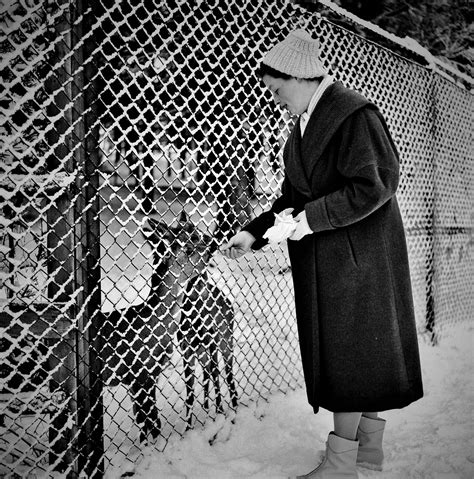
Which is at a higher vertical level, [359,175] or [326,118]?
[326,118]

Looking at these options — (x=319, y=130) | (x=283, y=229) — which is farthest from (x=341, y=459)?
(x=319, y=130)

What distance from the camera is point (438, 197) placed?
15.8ft

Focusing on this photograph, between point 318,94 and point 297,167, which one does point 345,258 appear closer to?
point 297,167

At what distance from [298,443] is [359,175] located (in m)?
1.83

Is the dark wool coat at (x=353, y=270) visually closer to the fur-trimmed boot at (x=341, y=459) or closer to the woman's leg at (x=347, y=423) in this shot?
the woman's leg at (x=347, y=423)

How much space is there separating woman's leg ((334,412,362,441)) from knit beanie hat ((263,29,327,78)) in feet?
5.36

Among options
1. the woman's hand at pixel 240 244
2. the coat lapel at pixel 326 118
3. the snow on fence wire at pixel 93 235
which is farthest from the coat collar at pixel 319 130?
the snow on fence wire at pixel 93 235

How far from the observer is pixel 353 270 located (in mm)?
1884

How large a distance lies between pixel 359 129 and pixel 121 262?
6457mm

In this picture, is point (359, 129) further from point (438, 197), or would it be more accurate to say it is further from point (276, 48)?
point (438, 197)

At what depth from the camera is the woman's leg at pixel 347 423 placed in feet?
6.52

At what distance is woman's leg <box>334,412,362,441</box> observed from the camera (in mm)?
1988

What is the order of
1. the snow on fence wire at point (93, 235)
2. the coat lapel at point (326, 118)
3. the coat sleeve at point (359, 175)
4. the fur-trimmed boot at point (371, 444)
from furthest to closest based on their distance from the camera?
1. the fur-trimmed boot at point (371, 444)
2. the snow on fence wire at point (93, 235)
3. the coat lapel at point (326, 118)
4. the coat sleeve at point (359, 175)

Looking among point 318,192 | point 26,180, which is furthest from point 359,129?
point 26,180
